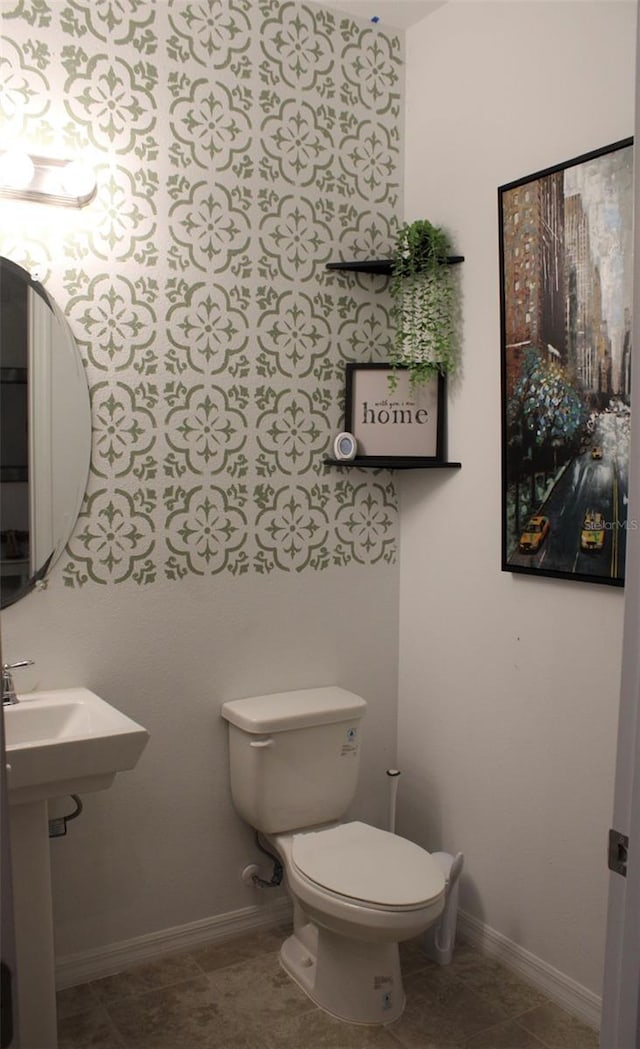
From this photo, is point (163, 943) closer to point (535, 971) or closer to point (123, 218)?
point (535, 971)

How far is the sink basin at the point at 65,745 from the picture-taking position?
75.2 inches

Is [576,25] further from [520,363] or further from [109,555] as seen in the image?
[109,555]

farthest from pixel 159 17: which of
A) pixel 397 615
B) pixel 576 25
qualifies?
pixel 397 615

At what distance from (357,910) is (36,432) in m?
1.49

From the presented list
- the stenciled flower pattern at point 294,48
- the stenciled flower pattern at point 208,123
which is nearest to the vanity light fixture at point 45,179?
the stenciled flower pattern at point 208,123

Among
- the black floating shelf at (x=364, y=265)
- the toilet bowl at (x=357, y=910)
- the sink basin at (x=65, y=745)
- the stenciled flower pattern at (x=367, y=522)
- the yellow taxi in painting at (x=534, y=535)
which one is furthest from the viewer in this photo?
the stenciled flower pattern at (x=367, y=522)

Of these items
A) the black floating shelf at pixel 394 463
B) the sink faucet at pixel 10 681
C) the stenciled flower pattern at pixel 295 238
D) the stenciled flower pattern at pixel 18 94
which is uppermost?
the stenciled flower pattern at pixel 18 94

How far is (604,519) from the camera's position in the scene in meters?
2.22

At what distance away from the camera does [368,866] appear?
2307mm

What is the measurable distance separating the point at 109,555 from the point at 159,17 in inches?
59.8

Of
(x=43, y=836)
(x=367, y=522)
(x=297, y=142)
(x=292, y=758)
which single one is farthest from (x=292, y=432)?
(x=43, y=836)

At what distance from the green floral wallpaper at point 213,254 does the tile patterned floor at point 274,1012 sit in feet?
3.75

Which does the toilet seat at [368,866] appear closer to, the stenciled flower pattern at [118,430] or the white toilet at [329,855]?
the white toilet at [329,855]

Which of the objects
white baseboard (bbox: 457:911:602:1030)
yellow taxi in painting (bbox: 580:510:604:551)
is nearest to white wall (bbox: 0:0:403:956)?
white baseboard (bbox: 457:911:602:1030)
